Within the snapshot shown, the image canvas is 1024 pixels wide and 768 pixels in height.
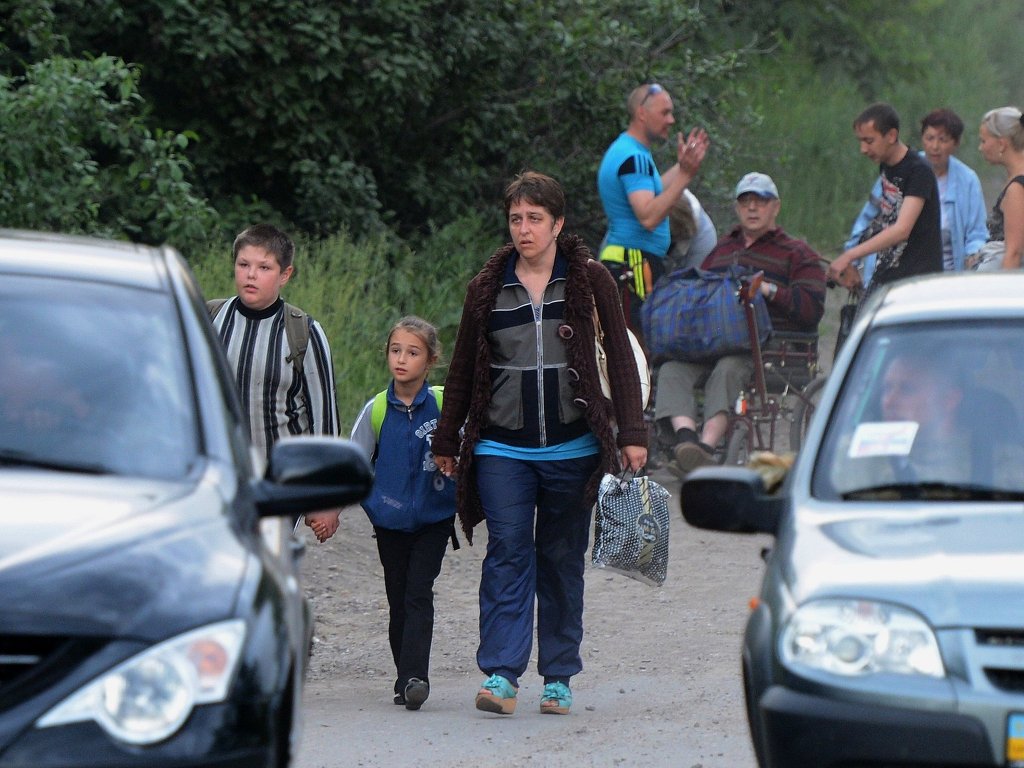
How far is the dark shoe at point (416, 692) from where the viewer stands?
7746mm

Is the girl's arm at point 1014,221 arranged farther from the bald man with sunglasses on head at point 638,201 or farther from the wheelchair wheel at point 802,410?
the bald man with sunglasses on head at point 638,201

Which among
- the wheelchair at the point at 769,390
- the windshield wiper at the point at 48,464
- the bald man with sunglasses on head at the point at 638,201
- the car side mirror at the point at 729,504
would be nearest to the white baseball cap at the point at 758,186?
the bald man with sunglasses on head at the point at 638,201

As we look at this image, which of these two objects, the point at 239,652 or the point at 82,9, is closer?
the point at 239,652

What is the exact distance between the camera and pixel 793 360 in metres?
13.2

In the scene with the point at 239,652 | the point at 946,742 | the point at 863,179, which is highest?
the point at 863,179

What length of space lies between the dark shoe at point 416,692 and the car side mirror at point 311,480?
3.33 metres

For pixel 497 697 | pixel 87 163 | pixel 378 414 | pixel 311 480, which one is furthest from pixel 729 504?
pixel 87 163

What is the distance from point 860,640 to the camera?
4.52 meters

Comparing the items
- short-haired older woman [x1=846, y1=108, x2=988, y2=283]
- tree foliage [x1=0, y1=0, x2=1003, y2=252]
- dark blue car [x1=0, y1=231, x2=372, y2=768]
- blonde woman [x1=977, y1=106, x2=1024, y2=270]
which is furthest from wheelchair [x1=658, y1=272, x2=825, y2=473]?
dark blue car [x1=0, y1=231, x2=372, y2=768]

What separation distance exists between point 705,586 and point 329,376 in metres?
3.51

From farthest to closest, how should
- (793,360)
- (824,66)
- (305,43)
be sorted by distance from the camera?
(824,66), (305,43), (793,360)

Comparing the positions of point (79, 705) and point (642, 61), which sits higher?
point (642, 61)

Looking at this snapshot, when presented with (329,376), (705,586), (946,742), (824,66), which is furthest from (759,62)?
(946,742)

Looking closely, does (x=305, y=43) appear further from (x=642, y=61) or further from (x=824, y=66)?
(x=824, y=66)
